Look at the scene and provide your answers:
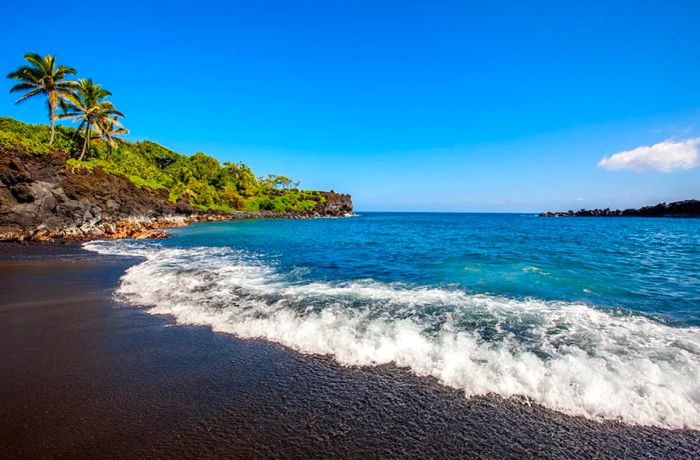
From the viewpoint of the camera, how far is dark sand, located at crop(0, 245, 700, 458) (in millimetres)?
3992

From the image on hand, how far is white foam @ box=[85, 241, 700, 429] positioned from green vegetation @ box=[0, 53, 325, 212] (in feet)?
100

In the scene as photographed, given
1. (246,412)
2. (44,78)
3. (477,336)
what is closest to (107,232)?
(44,78)

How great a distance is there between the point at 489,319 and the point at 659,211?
157232 mm

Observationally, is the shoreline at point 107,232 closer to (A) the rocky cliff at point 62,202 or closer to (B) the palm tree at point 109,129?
(A) the rocky cliff at point 62,202

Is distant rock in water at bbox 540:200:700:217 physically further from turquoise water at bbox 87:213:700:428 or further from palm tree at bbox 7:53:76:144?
palm tree at bbox 7:53:76:144

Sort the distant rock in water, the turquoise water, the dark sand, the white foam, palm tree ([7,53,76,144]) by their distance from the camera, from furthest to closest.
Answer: the distant rock in water
palm tree ([7,53,76,144])
the turquoise water
the white foam
the dark sand

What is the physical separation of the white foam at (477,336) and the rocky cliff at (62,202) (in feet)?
64.7

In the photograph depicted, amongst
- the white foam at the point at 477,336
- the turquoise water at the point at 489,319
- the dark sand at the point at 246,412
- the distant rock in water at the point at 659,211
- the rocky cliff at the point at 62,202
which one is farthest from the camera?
the distant rock in water at the point at 659,211

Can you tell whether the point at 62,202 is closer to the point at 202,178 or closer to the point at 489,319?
the point at 489,319

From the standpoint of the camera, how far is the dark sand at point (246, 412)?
3.99m

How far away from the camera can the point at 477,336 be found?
7648mm

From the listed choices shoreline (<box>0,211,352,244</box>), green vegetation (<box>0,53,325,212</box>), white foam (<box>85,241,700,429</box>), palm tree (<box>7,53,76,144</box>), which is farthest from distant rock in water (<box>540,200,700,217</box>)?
palm tree (<box>7,53,76,144</box>)

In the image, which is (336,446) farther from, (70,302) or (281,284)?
(70,302)

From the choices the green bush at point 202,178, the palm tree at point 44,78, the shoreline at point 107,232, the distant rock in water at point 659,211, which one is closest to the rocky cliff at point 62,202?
the shoreline at point 107,232
